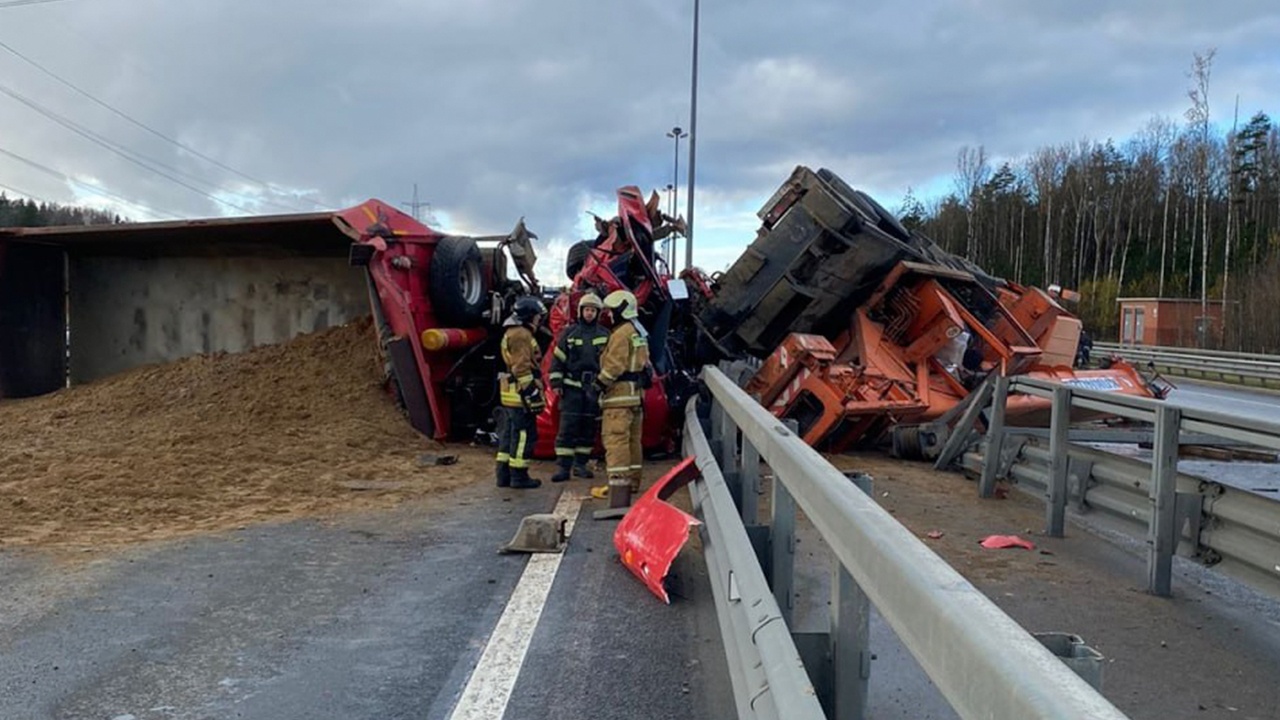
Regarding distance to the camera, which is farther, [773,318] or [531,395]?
[773,318]

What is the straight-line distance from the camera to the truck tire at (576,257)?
999cm

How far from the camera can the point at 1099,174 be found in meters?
56.6

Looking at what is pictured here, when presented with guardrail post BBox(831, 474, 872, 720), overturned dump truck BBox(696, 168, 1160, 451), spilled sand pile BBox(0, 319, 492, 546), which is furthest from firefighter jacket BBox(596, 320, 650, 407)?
guardrail post BBox(831, 474, 872, 720)

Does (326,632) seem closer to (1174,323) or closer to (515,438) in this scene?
(515,438)

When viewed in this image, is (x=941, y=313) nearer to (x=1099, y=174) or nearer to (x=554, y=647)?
(x=554, y=647)

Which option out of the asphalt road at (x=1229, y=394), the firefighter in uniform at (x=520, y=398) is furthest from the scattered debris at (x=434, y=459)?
the asphalt road at (x=1229, y=394)

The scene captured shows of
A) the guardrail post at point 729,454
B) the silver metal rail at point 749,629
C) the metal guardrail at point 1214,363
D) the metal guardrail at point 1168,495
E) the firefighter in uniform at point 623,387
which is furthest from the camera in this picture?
the metal guardrail at point 1214,363

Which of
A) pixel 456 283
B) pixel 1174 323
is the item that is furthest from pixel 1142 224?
pixel 456 283

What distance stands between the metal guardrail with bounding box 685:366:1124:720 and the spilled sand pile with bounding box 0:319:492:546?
3557mm

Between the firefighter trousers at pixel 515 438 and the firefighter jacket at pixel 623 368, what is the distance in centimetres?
60

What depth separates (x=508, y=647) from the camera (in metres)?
3.68

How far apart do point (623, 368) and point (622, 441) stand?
608 mm

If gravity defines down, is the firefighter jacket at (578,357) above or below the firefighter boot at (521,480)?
above

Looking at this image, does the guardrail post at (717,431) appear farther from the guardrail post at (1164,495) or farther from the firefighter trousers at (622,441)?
the guardrail post at (1164,495)
